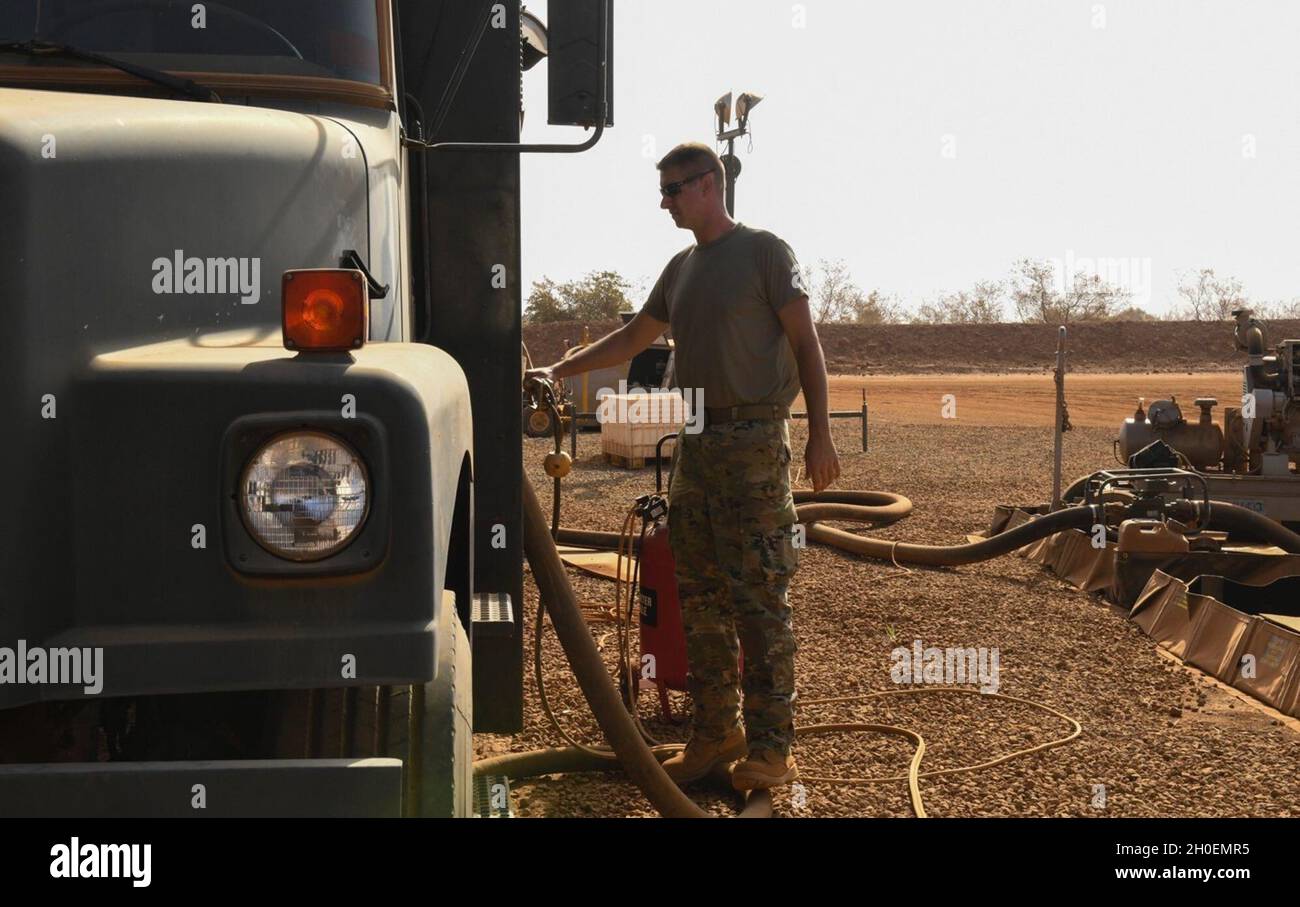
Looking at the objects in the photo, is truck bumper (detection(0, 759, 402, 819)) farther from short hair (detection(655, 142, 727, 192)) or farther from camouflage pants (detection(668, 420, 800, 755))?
short hair (detection(655, 142, 727, 192))

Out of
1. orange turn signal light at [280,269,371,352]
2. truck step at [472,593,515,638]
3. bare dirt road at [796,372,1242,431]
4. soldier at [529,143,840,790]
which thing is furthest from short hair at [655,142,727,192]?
bare dirt road at [796,372,1242,431]

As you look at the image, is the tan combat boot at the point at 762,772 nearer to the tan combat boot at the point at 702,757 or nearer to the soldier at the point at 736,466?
the soldier at the point at 736,466

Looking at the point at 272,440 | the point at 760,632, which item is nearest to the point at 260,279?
the point at 272,440

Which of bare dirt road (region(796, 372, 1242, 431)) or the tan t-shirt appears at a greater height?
the tan t-shirt

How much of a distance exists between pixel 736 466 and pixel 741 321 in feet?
1.72

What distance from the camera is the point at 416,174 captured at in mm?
4152

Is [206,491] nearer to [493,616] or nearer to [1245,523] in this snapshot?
[493,616]

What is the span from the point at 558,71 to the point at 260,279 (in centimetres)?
122

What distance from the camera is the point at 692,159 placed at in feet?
16.2

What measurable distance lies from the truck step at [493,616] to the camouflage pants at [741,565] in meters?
0.86

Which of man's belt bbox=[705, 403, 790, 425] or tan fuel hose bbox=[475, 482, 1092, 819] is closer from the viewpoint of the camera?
tan fuel hose bbox=[475, 482, 1092, 819]

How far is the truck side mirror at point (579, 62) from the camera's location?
3582 millimetres

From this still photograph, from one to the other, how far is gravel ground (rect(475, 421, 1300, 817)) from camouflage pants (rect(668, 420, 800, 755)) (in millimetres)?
357

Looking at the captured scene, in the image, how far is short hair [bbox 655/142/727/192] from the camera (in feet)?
16.2
